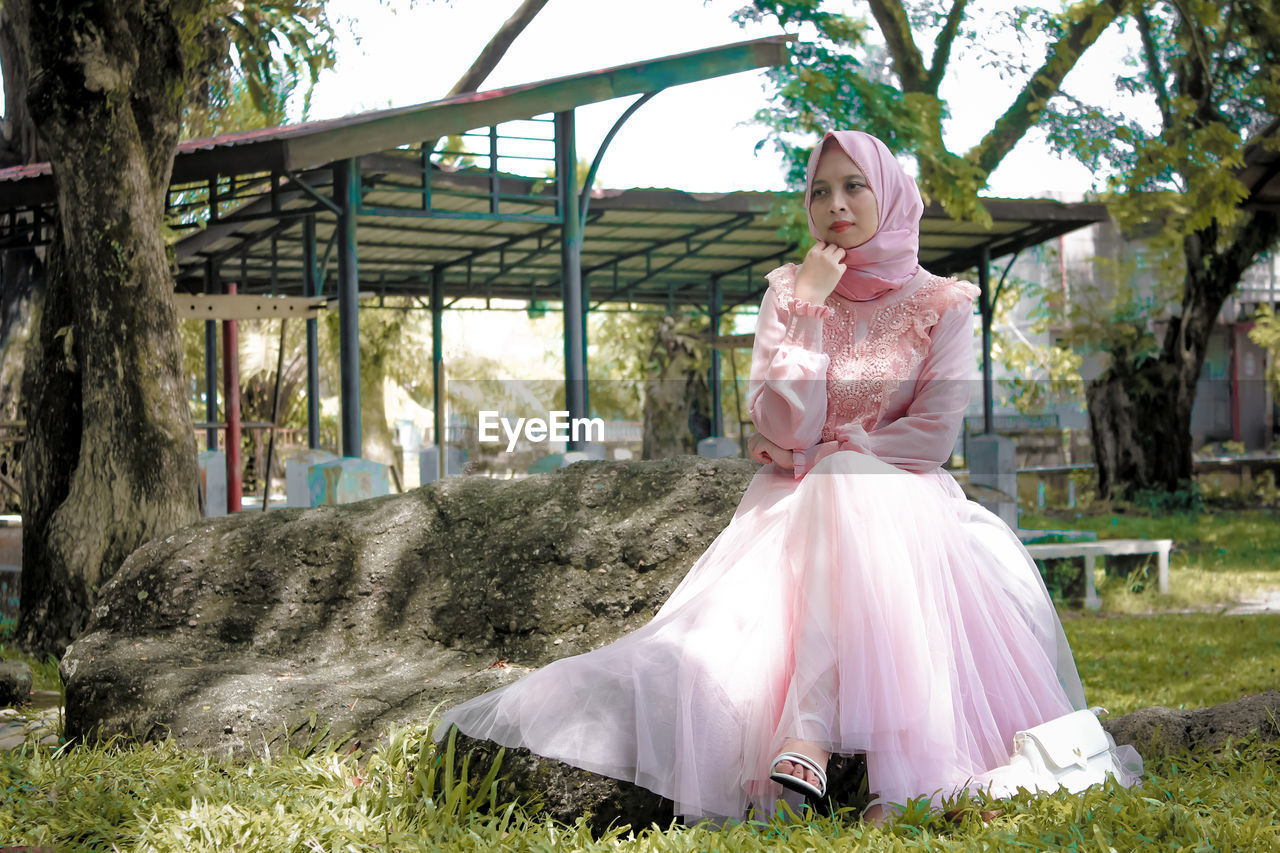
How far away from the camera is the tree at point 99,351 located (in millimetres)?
6348

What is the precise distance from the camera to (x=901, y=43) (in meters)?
11.6

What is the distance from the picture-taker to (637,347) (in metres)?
26.8

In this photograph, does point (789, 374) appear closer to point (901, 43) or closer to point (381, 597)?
point (381, 597)

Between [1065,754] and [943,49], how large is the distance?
10.3 metres

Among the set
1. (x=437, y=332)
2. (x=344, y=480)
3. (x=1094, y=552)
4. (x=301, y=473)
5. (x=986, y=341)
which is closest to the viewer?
(x=1094, y=552)

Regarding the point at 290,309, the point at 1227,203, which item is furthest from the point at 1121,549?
the point at 290,309

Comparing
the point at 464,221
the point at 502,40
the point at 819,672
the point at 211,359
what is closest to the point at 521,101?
the point at 464,221

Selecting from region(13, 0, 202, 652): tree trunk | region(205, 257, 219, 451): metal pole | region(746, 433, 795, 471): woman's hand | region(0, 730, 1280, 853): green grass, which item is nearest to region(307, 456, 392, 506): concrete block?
region(13, 0, 202, 652): tree trunk

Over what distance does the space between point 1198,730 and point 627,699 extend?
193 cm

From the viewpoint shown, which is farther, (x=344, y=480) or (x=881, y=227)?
(x=344, y=480)

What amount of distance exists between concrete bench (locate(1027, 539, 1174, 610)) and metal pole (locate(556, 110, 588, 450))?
4.58 meters

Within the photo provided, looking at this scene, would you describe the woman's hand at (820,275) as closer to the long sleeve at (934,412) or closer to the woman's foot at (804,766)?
the long sleeve at (934,412)

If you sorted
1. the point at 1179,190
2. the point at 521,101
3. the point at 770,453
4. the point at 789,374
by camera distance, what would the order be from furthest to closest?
the point at 1179,190
the point at 521,101
the point at 770,453
the point at 789,374

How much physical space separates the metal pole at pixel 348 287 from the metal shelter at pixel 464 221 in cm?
2
